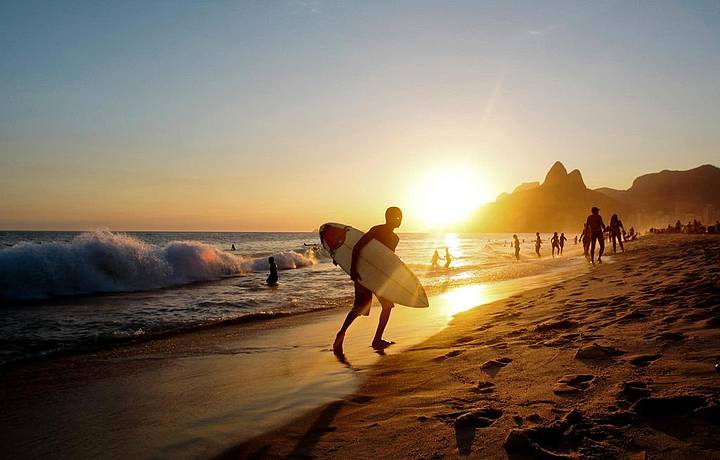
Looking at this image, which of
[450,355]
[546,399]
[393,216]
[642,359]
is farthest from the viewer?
[393,216]

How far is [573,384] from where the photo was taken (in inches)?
138

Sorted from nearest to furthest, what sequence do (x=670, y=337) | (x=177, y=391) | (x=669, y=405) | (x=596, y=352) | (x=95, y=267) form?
(x=669, y=405) → (x=596, y=352) → (x=670, y=337) → (x=177, y=391) → (x=95, y=267)

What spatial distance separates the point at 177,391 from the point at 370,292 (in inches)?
128

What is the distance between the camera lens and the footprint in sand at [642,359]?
3.71m

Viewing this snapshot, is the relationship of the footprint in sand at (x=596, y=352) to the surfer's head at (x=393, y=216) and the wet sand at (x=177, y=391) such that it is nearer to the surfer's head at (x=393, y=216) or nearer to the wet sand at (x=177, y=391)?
the wet sand at (x=177, y=391)

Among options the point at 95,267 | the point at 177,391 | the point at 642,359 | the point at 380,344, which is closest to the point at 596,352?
the point at 642,359

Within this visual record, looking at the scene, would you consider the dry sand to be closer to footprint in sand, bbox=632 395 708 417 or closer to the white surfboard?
footprint in sand, bbox=632 395 708 417

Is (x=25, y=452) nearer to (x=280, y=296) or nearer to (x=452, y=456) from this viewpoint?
(x=452, y=456)

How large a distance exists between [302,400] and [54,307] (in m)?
13.2

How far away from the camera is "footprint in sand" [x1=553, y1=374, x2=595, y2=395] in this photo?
3348mm

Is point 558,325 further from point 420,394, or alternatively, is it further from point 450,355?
point 420,394

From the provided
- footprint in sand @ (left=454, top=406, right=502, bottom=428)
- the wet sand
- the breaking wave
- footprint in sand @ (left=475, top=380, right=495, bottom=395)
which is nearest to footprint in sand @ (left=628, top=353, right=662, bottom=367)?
footprint in sand @ (left=475, top=380, right=495, bottom=395)

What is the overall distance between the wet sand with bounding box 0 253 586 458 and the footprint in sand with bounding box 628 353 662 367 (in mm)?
2621

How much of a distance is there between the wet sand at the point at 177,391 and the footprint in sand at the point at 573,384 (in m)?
1.95
